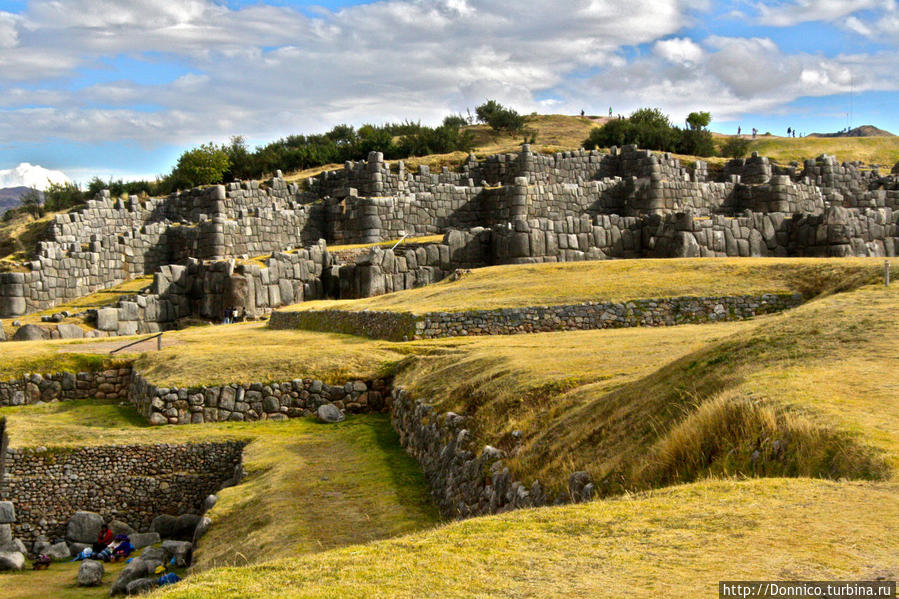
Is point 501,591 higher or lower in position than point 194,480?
higher

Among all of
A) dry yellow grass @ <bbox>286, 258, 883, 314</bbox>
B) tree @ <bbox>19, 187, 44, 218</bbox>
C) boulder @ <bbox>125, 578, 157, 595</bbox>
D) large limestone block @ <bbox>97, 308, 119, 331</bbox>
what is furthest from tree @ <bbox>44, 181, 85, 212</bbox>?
boulder @ <bbox>125, 578, 157, 595</bbox>

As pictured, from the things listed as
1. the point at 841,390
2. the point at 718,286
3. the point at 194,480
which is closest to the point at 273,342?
the point at 194,480

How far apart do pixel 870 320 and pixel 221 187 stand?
43594 mm

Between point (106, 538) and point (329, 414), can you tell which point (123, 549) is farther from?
point (329, 414)

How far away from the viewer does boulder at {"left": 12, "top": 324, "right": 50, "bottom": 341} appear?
34875mm

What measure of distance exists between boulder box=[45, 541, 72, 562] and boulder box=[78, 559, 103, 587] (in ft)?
9.07

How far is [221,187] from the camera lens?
53.0 m

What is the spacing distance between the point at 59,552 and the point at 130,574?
454cm

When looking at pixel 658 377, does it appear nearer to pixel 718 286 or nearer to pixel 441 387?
pixel 441 387

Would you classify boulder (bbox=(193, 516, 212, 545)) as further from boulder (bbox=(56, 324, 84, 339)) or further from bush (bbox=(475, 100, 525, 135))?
bush (bbox=(475, 100, 525, 135))

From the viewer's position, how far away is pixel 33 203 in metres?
75.4

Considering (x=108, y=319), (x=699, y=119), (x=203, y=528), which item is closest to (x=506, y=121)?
(x=699, y=119)

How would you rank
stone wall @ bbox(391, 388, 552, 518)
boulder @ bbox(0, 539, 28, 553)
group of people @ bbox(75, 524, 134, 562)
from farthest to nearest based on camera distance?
1. boulder @ bbox(0, 539, 28, 553)
2. group of people @ bbox(75, 524, 134, 562)
3. stone wall @ bbox(391, 388, 552, 518)

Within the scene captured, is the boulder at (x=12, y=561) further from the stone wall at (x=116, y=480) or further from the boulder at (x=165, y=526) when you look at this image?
the boulder at (x=165, y=526)
